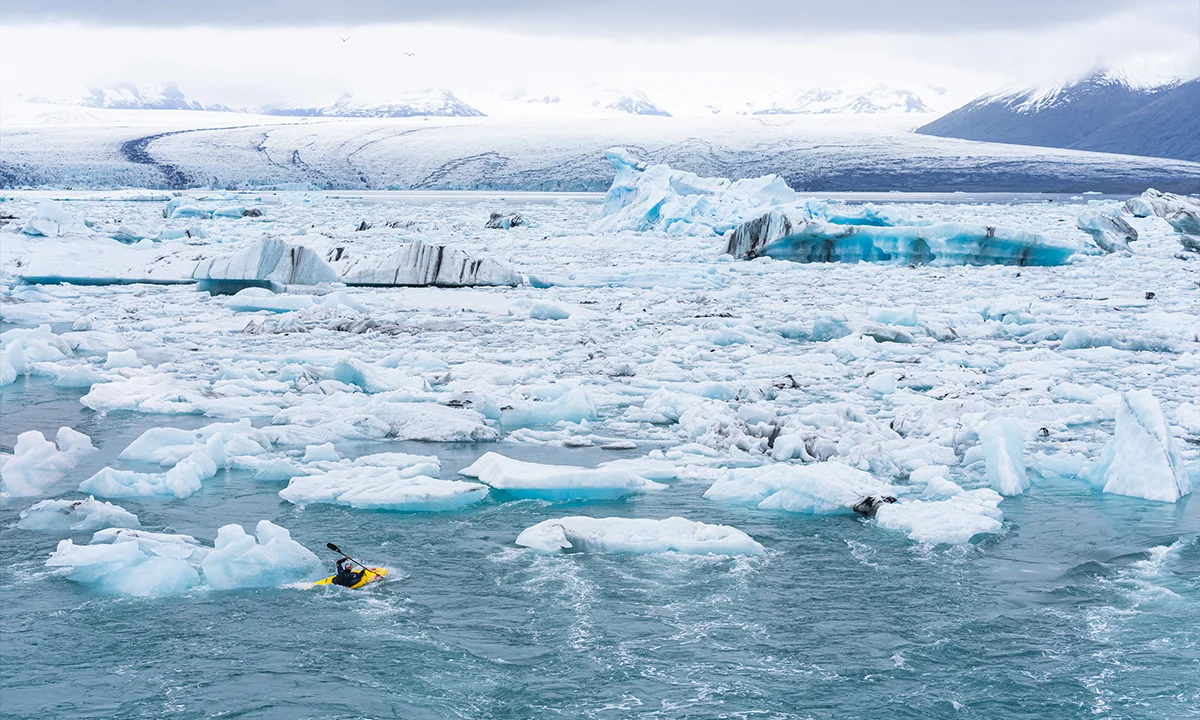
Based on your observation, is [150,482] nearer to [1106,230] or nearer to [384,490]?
[384,490]

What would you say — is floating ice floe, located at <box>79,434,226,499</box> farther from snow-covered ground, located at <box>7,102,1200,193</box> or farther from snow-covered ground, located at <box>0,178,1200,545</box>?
snow-covered ground, located at <box>7,102,1200,193</box>

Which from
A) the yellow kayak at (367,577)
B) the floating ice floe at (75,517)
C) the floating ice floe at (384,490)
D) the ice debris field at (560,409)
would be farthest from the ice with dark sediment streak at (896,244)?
the yellow kayak at (367,577)

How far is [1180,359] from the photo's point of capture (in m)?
10.2

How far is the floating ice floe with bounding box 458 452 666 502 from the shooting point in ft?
20.0

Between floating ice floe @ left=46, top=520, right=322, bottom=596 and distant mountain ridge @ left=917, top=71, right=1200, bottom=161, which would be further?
distant mountain ridge @ left=917, top=71, right=1200, bottom=161

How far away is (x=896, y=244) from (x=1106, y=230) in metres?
5.48

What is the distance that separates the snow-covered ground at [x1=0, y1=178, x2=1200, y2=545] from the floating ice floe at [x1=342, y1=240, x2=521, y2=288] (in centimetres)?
34

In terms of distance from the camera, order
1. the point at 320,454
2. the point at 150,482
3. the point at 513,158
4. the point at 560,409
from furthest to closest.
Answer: the point at 513,158 → the point at 560,409 → the point at 320,454 → the point at 150,482

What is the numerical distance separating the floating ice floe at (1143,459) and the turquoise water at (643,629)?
268 mm

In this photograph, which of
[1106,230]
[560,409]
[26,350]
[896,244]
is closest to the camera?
[560,409]

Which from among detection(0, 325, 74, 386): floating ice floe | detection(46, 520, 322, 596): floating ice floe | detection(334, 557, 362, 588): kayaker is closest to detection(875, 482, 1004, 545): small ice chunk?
detection(334, 557, 362, 588): kayaker

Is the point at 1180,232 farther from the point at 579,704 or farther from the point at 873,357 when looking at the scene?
the point at 579,704

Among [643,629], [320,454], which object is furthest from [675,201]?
[643,629]

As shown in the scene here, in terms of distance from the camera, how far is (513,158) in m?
64.9
